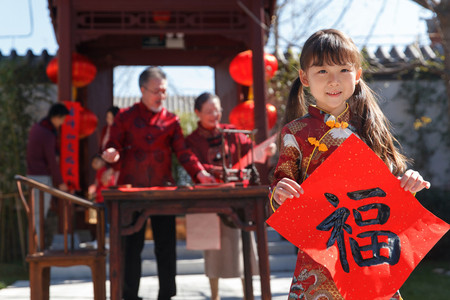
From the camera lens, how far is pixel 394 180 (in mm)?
1679

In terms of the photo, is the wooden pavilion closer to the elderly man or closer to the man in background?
the man in background

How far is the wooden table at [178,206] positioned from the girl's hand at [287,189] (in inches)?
59.2

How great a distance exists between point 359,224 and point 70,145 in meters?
4.75

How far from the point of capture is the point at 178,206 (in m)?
3.14

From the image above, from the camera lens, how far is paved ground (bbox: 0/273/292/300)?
4465 millimetres

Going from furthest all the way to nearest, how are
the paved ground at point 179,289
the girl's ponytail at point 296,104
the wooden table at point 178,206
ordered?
1. the paved ground at point 179,289
2. the wooden table at point 178,206
3. the girl's ponytail at point 296,104

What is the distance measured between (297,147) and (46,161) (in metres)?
4.31

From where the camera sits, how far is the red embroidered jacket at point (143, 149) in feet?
11.9

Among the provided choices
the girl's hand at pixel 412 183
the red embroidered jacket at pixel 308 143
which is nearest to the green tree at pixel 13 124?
the red embroidered jacket at pixel 308 143

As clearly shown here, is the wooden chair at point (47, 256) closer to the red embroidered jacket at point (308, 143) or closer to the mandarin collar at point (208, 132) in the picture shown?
the mandarin collar at point (208, 132)

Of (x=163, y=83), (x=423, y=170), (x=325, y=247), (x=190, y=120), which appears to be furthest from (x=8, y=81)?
(x=325, y=247)

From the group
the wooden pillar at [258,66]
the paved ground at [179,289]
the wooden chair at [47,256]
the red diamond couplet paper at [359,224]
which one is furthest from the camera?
the wooden pillar at [258,66]

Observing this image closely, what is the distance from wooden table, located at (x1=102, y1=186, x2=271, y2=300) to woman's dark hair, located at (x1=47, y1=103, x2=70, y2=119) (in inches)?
105

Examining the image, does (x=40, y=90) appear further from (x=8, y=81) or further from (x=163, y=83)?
(x=163, y=83)
